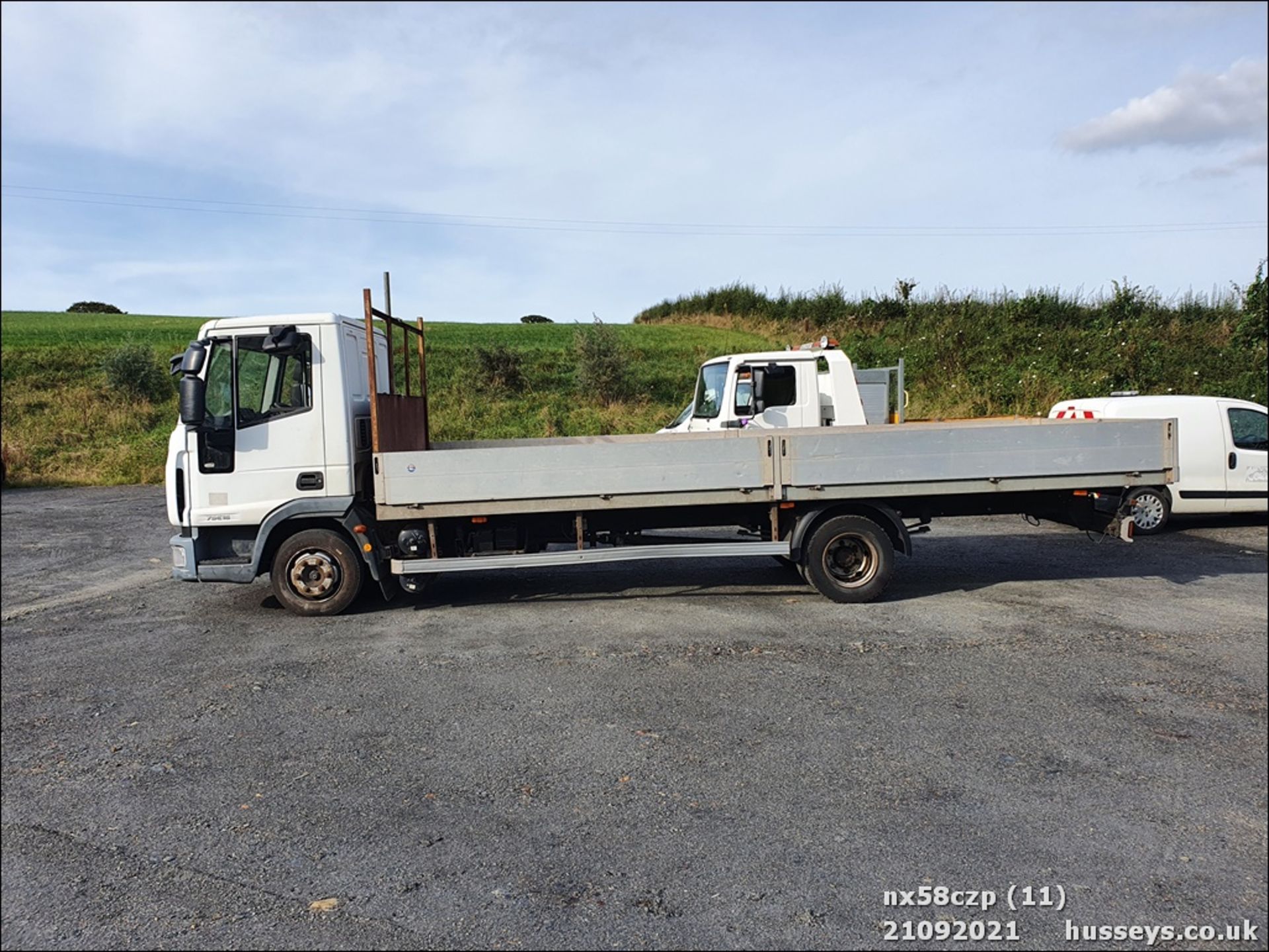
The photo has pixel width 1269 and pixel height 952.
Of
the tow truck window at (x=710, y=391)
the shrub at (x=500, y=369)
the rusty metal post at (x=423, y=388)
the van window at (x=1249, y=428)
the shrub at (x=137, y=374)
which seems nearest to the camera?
the rusty metal post at (x=423, y=388)

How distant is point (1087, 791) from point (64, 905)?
12.4 ft

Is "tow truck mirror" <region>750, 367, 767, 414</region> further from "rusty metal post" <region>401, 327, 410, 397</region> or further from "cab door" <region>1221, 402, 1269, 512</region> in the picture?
"cab door" <region>1221, 402, 1269, 512</region>

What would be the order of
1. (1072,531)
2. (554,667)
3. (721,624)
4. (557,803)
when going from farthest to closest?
1. (1072,531)
2. (721,624)
3. (554,667)
4. (557,803)

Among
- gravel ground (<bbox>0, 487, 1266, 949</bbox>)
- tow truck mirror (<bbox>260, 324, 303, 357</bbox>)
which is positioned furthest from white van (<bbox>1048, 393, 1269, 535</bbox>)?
tow truck mirror (<bbox>260, 324, 303, 357</bbox>)

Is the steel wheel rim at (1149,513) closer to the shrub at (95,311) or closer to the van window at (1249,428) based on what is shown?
the van window at (1249,428)

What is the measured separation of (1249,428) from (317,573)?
11.0m

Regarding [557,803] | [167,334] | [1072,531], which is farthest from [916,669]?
[167,334]

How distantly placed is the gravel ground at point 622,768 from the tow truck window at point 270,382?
172cm

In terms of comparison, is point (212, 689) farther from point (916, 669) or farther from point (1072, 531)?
point (1072, 531)

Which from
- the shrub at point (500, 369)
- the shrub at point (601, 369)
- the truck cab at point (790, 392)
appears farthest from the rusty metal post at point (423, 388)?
the shrub at point (500, 369)

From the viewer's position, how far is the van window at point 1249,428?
10422mm

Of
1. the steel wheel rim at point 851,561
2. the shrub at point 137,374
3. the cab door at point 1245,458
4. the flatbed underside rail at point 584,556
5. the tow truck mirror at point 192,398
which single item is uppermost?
the shrub at point 137,374

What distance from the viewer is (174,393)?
53.1ft

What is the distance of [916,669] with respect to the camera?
210 inches
